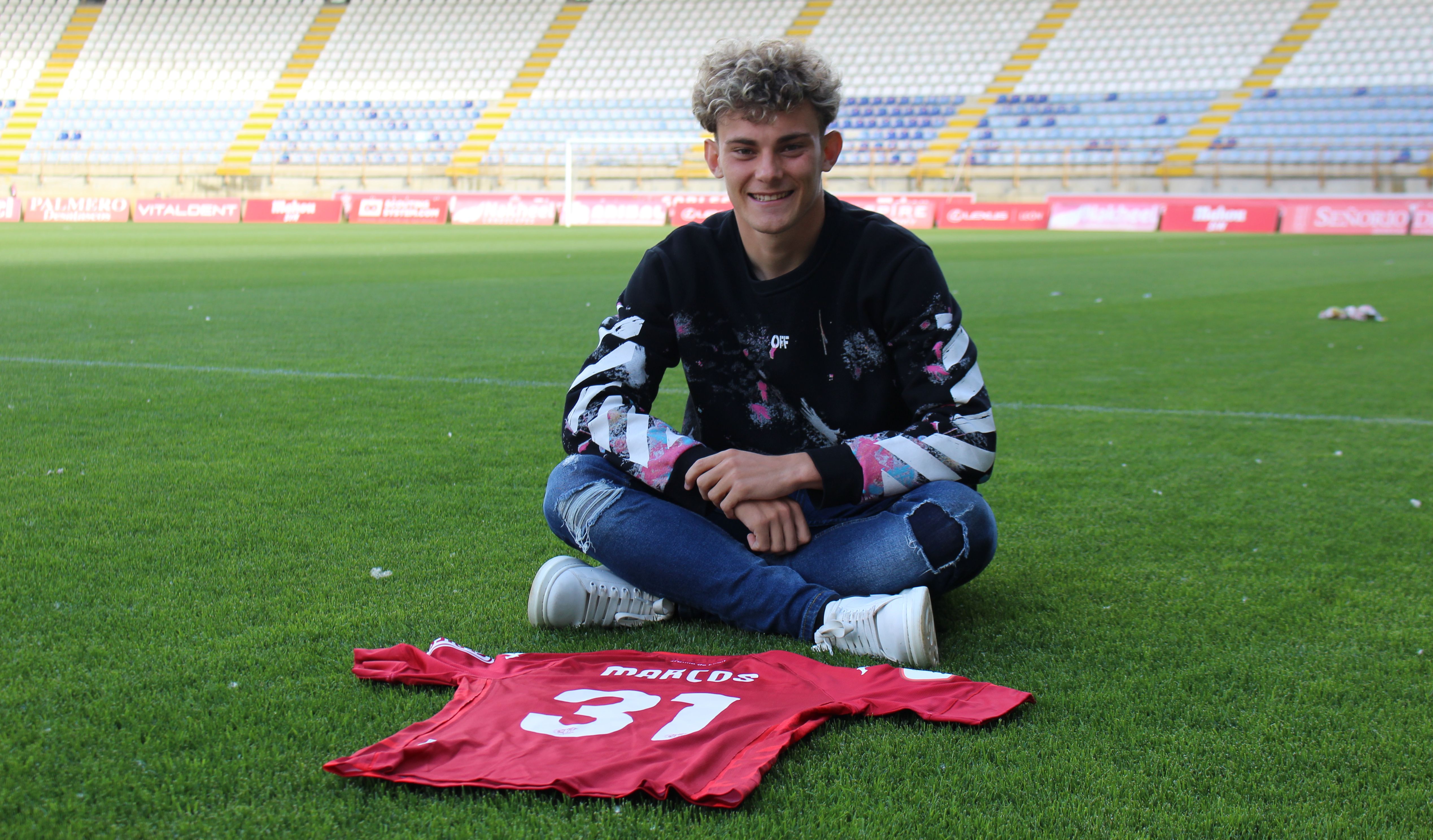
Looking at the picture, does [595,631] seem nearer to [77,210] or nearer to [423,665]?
[423,665]

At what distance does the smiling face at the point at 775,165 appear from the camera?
7.75 feet

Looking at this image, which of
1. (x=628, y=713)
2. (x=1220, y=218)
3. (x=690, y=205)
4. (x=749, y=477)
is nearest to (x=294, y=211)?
(x=690, y=205)

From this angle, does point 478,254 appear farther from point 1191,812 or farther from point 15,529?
point 1191,812

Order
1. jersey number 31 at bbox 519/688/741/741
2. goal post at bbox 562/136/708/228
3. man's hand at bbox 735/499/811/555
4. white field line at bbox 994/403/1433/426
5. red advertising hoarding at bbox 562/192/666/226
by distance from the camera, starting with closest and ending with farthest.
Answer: jersey number 31 at bbox 519/688/741/741
man's hand at bbox 735/499/811/555
white field line at bbox 994/403/1433/426
red advertising hoarding at bbox 562/192/666/226
goal post at bbox 562/136/708/228

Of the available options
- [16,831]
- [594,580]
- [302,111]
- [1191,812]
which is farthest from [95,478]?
[302,111]

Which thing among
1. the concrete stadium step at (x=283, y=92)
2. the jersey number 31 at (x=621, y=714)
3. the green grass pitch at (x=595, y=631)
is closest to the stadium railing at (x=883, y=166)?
the concrete stadium step at (x=283, y=92)

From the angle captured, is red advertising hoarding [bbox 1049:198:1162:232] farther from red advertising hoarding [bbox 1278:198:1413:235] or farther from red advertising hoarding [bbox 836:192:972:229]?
red advertising hoarding [bbox 1278:198:1413:235]

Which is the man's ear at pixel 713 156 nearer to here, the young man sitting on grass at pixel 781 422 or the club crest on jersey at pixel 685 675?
the young man sitting on grass at pixel 781 422

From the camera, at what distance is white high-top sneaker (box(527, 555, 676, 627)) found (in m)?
2.37

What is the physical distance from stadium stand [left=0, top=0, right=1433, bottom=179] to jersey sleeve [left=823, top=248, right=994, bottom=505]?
28.4 m

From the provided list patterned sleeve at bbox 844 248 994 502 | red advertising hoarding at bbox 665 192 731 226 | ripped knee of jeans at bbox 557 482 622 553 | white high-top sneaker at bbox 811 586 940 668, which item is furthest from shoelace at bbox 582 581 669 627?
red advertising hoarding at bbox 665 192 731 226

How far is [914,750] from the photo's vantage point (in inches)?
71.4

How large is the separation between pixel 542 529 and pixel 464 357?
11.5ft

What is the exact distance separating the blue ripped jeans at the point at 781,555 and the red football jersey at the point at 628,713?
18 centimetres
